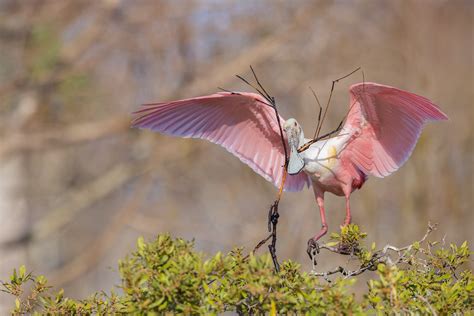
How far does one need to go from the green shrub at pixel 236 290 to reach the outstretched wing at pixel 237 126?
131 cm

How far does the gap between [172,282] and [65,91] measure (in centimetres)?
893

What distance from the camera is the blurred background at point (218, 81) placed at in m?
10.4

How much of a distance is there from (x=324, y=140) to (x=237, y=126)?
434mm

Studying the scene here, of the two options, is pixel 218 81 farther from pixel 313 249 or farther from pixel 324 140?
pixel 313 249

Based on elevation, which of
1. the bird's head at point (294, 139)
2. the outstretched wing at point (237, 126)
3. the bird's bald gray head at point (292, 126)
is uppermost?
the outstretched wing at point (237, 126)

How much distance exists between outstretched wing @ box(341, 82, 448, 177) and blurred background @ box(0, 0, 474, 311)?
645 centimetres

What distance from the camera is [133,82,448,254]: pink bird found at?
354 centimetres

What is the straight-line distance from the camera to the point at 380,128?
12.3 feet

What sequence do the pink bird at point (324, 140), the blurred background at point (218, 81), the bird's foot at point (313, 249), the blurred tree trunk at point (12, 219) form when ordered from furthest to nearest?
the blurred tree trunk at point (12, 219) → the blurred background at point (218, 81) → the pink bird at point (324, 140) → the bird's foot at point (313, 249)

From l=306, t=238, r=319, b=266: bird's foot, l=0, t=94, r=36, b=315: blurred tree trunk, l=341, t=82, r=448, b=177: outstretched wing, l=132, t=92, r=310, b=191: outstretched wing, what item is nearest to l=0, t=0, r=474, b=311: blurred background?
l=0, t=94, r=36, b=315: blurred tree trunk

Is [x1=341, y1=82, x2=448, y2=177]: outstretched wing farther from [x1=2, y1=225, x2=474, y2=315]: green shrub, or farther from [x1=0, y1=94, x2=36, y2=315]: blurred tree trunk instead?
[x1=0, y1=94, x2=36, y2=315]: blurred tree trunk

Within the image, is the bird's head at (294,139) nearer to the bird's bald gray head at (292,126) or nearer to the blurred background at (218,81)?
the bird's bald gray head at (292,126)

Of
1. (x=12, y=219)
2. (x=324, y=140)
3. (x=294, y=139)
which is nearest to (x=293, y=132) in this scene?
(x=294, y=139)

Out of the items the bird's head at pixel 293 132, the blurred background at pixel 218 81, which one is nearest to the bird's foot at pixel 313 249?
the bird's head at pixel 293 132
